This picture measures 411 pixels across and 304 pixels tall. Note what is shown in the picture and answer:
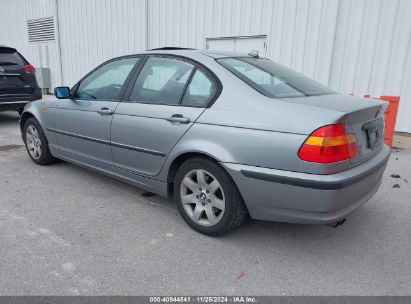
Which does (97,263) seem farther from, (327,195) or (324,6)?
(324,6)

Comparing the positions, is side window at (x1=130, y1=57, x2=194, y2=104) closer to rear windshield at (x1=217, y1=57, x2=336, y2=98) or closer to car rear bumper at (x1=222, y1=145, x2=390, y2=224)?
rear windshield at (x1=217, y1=57, x2=336, y2=98)

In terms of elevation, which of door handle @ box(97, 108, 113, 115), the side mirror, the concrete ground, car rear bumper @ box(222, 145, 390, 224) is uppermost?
the side mirror

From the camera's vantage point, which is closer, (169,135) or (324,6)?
(169,135)

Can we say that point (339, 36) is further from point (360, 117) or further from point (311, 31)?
point (360, 117)

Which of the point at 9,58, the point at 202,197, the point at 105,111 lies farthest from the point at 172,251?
the point at 9,58

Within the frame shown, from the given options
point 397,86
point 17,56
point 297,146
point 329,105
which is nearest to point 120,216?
point 297,146

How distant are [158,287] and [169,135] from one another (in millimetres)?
1256

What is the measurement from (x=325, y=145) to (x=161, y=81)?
1670 mm

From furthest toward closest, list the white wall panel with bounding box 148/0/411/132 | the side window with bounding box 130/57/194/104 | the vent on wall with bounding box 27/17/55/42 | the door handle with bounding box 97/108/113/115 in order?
1. the vent on wall with bounding box 27/17/55/42
2. the white wall panel with bounding box 148/0/411/132
3. the door handle with bounding box 97/108/113/115
4. the side window with bounding box 130/57/194/104

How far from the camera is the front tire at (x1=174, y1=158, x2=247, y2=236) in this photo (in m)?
2.63

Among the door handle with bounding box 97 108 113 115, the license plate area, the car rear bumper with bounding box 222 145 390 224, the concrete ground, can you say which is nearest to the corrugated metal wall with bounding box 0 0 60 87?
the door handle with bounding box 97 108 113 115

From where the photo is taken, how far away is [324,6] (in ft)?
20.9

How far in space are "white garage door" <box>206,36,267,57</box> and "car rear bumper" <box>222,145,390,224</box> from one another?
5.30 metres

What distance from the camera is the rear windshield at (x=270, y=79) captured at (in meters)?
2.71
